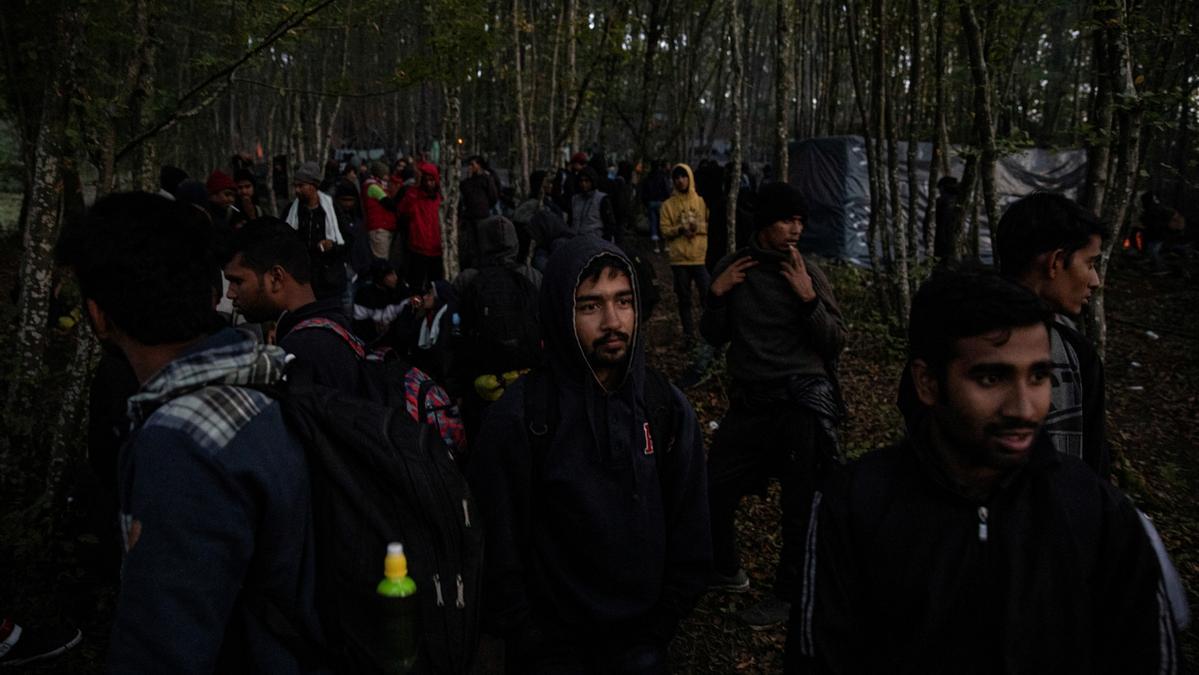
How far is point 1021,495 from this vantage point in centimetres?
170

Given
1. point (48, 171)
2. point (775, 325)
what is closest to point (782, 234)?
point (775, 325)

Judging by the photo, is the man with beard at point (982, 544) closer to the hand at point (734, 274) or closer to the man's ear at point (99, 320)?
the man's ear at point (99, 320)

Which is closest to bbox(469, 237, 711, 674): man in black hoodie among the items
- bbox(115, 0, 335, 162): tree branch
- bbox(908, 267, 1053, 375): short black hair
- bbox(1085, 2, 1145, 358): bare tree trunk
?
bbox(908, 267, 1053, 375): short black hair

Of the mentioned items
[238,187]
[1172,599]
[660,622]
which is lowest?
[660,622]

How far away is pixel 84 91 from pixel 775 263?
4.08m

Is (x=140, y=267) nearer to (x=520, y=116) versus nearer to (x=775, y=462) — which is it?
(x=775, y=462)

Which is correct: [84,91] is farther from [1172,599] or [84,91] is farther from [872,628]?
[1172,599]

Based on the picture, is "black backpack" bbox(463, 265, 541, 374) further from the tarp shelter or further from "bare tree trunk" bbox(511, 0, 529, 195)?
the tarp shelter

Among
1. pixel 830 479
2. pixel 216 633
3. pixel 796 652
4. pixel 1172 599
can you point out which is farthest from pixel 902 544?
pixel 216 633

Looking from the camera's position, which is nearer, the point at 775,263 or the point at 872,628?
the point at 872,628

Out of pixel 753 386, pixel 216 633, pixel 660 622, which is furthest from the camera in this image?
pixel 753 386

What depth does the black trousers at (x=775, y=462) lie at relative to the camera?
3957mm

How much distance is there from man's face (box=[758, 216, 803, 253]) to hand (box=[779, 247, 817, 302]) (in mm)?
89

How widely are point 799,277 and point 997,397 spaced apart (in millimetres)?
2303
